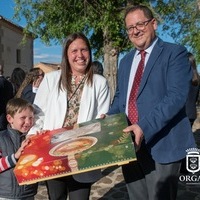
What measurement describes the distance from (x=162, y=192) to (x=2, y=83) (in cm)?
337

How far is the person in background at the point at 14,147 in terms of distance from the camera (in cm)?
233

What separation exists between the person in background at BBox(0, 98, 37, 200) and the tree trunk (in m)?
8.99

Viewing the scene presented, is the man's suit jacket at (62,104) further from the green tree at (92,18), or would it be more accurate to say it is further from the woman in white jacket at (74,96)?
the green tree at (92,18)

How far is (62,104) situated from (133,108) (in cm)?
50

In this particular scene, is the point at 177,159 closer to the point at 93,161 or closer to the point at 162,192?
the point at 162,192

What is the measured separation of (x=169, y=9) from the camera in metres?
11.7

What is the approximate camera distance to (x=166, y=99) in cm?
210

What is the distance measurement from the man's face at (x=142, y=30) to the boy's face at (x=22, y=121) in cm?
92

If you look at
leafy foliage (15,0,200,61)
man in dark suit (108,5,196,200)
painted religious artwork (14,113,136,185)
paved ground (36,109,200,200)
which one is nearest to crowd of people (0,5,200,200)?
man in dark suit (108,5,196,200)

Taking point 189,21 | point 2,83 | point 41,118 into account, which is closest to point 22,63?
point 189,21

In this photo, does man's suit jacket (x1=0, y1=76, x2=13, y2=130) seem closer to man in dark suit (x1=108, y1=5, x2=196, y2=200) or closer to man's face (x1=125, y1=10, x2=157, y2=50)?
man in dark suit (x1=108, y1=5, x2=196, y2=200)

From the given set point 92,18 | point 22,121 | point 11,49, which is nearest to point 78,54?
point 22,121

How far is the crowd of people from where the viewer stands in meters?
2.16

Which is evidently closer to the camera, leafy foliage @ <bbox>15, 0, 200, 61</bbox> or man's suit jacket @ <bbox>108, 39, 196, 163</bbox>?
man's suit jacket @ <bbox>108, 39, 196, 163</bbox>
